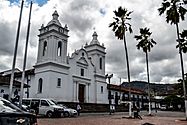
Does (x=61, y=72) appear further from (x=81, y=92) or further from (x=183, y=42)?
(x=183, y=42)

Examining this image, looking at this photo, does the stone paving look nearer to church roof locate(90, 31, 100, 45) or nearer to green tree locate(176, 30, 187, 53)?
green tree locate(176, 30, 187, 53)

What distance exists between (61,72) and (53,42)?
504cm

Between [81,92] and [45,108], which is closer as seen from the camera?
[45,108]

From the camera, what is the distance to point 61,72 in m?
40.2

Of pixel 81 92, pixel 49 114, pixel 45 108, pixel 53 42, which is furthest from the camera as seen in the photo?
pixel 81 92

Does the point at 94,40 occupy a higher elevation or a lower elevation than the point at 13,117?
higher

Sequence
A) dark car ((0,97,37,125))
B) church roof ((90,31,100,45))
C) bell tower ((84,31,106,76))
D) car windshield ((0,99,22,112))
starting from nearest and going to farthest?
dark car ((0,97,37,125)), car windshield ((0,99,22,112)), bell tower ((84,31,106,76)), church roof ((90,31,100,45))

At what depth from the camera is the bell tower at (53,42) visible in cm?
A: 3983

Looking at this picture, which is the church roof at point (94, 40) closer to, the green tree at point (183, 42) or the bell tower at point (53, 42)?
the bell tower at point (53, 42)

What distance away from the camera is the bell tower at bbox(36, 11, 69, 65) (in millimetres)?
39831

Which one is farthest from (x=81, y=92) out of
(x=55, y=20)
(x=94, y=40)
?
(x=55, y=20)

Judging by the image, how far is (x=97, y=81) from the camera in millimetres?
48594

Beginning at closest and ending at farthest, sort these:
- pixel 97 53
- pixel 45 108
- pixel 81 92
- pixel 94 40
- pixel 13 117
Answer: pixel 13 117 < pixel 45 108 < pixel 81 92 < pixel 97 53 < pixel 94 40

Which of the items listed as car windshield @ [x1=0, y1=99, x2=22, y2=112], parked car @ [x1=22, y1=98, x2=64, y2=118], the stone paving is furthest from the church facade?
car windshield @ [x1=0, y1=99, x2=22, y2=112]
